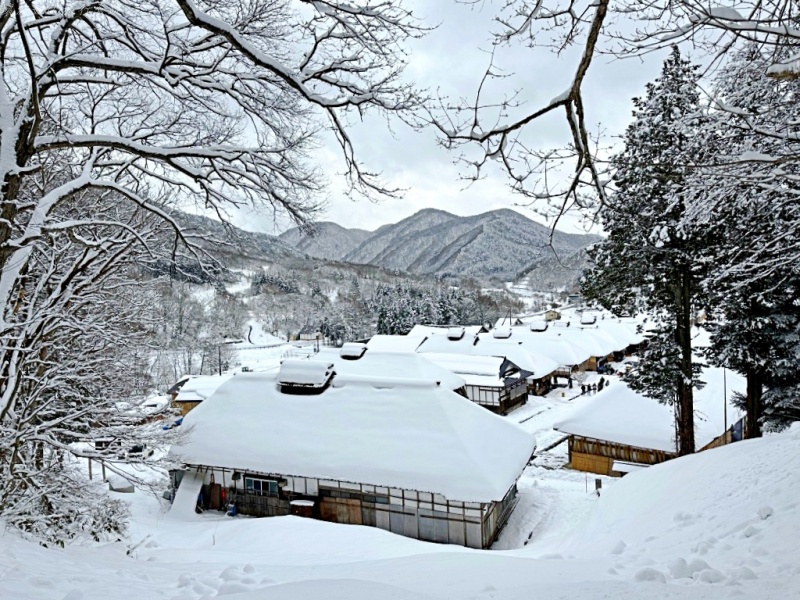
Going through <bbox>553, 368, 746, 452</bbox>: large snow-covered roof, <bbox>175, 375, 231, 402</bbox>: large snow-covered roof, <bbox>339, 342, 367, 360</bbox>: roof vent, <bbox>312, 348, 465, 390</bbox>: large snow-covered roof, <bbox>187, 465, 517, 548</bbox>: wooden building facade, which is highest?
<bbox>339, 342, 367, 360</bbox>: roof vent

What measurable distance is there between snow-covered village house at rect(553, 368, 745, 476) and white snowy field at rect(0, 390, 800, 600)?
8460mm

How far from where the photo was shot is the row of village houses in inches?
515

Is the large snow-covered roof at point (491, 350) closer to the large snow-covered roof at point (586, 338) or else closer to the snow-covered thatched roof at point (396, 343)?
the snow-covered thatched roof at point (396, 343)

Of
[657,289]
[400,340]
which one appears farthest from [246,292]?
[657,289]

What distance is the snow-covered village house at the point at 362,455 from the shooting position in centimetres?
1302

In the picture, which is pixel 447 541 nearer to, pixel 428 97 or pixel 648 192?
pixel 648 192

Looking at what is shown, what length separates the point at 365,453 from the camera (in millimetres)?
14000

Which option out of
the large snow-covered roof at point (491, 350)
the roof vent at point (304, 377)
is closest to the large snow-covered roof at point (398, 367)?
the large snow-covered roof at point (491, 350)

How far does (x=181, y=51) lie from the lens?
16.6ft

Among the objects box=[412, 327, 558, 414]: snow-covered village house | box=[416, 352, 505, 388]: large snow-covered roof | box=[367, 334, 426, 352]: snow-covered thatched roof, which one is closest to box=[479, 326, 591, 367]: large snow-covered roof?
box=[412, 327, 558, 414]: snow-covered village house

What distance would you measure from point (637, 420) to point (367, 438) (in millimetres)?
10351

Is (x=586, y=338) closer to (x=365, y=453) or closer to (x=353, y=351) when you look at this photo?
(x=353, y=351)

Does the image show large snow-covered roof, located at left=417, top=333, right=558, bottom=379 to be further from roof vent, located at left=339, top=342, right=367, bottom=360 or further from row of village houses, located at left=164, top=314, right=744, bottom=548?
row of village houses, located at left=164, top=314, right=744, bottom=548

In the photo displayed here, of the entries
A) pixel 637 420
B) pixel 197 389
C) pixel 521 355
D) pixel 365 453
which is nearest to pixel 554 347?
pixel 521 355
